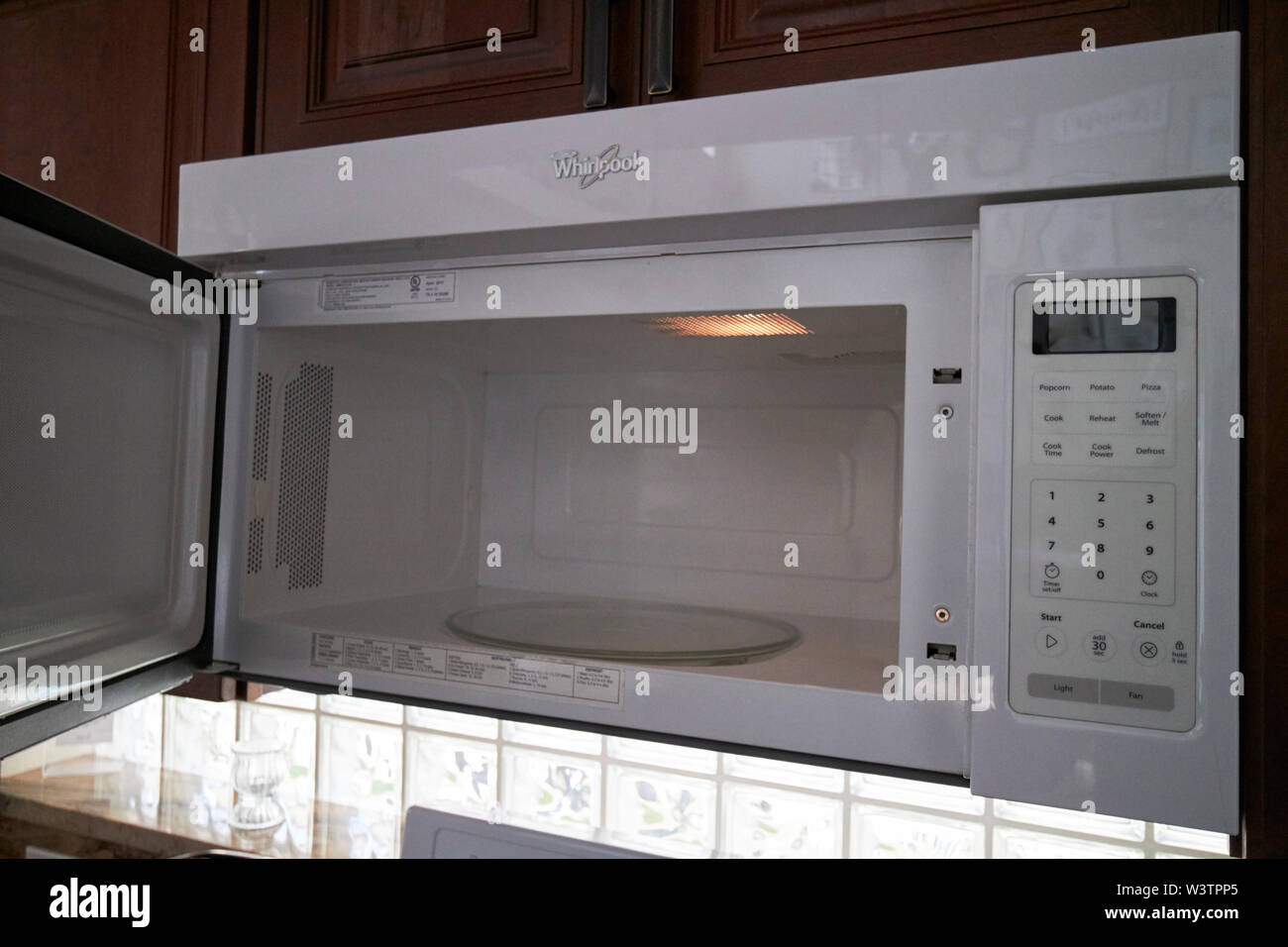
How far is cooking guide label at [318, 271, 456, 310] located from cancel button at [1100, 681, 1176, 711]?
48 cm

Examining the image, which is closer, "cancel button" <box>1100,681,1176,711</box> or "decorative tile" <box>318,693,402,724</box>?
"cancel button" <box>1100,681,1176,711</box>

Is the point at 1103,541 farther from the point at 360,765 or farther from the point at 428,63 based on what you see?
the point at 360,765

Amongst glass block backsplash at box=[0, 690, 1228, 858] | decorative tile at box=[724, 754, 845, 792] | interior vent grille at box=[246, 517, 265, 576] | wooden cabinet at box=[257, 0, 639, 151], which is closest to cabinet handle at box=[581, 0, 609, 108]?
wooden cabinet at box=[257, 0, 639, 151]

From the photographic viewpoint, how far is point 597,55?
1.89 ft

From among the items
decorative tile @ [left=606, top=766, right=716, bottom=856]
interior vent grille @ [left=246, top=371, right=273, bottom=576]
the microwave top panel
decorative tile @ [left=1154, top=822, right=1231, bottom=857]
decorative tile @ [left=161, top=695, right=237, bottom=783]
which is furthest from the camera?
decorative tile @ [left=161, top=695, right=237, bottom=783]

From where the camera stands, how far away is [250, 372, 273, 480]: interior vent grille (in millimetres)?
665

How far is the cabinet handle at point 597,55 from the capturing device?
57 centimetres

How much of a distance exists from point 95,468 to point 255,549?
0.13m

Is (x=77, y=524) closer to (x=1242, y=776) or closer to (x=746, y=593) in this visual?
(x=746, y=593)

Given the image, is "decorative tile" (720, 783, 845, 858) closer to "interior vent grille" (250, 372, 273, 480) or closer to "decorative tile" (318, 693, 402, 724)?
"decorative tile" (318, 693, 402, 724)

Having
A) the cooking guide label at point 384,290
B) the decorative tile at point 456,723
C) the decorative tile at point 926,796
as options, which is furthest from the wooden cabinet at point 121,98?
the decorative tile at point 926,796

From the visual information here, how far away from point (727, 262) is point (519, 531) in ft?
1.59

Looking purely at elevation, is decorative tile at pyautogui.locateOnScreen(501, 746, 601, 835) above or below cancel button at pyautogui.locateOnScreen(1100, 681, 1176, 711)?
below
